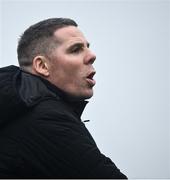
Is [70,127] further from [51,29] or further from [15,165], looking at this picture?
[51,29]

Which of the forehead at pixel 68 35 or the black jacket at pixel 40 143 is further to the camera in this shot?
the forehead at pixel 68 35

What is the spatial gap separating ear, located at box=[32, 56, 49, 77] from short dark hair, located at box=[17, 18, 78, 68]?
0.04m

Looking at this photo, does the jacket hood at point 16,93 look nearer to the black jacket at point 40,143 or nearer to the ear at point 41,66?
the black jacket at point 40,143

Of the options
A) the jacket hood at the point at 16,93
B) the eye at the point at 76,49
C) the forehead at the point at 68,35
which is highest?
the forehead at the point at 68,35

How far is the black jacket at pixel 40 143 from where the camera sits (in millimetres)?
932

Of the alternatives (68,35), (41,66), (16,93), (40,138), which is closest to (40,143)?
(40,138)

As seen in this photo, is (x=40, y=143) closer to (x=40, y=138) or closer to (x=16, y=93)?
(x=40, y=138)

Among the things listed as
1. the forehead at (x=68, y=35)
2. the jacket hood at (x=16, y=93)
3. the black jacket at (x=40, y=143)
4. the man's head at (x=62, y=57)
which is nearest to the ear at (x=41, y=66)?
the man's head at (x=62, y=57)

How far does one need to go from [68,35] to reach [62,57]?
0.11m

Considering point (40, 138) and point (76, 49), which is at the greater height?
point (76, 49)

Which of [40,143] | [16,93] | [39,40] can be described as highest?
[39,40]

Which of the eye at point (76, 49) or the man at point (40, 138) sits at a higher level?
the eye at point (76, 49)

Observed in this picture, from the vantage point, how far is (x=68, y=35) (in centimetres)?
143

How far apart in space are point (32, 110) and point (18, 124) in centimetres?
6
